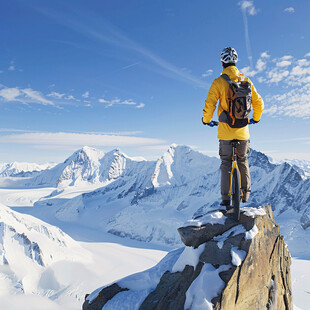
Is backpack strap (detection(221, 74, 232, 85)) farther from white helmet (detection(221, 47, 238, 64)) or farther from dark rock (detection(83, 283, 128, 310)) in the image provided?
dark rock (detection(83, 283, 128, 310))

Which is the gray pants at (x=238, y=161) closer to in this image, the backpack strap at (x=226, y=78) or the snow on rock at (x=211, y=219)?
the snow on rock at (x=211, y=219)

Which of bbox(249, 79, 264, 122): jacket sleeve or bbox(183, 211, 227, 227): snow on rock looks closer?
bbox(249, 79, 264, 122): jacket sleeve

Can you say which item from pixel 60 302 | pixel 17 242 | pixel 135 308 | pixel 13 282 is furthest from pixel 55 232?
pixel 135 308

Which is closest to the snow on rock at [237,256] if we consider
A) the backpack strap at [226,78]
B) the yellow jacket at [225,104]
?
the yellow jacket at [225,104]

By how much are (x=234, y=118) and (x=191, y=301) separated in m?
5.68

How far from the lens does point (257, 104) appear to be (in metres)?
7.08

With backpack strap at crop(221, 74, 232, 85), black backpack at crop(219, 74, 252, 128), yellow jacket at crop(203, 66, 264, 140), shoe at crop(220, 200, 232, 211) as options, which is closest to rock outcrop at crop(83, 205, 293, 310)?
shoe at crop(220, 200, 232, 211)

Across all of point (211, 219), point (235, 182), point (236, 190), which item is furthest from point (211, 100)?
point (211, 219)

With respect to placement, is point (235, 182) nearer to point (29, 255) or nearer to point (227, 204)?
point (227, 204)

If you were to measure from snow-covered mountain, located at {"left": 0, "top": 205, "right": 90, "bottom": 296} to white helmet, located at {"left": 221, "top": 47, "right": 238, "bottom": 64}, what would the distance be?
92.6 meters

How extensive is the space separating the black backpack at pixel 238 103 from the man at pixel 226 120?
0.14ft

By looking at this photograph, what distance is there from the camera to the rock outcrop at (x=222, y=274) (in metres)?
6.64

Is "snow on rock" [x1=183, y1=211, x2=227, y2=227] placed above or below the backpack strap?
below

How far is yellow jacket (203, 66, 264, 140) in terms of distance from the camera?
6.80m
